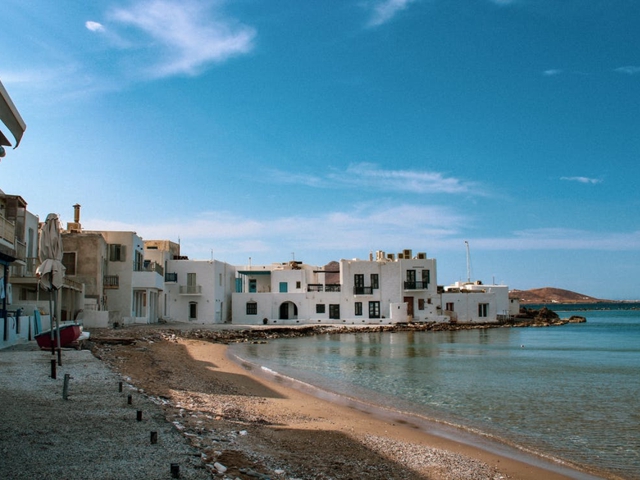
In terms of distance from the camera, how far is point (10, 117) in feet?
17.3

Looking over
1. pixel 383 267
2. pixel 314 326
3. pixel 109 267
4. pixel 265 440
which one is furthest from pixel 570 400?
pixel 383 267

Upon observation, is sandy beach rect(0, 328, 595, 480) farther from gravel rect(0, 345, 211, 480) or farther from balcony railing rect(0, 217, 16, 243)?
balcony railing rect(0, 217, 16, 243)

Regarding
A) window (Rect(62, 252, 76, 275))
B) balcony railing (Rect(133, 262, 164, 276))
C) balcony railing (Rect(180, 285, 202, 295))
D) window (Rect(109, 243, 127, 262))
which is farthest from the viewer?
balcony railing (Rect(180, 285, 202, 295))

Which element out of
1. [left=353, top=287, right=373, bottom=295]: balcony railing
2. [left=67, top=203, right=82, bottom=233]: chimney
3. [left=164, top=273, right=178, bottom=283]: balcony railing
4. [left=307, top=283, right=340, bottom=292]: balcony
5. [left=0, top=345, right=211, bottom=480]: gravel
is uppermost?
[left=67, top=203, right=82, bottom=233]: chimney

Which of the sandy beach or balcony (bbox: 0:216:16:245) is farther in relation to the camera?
balcony (bbox: 0:216:16:245)

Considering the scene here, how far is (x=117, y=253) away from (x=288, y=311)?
71.5 ft

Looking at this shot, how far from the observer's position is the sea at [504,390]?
430 inches

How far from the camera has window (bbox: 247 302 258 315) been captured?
5534cm

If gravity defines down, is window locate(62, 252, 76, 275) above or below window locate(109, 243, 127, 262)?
below

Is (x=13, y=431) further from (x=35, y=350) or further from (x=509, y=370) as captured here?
(x=509, y=370)

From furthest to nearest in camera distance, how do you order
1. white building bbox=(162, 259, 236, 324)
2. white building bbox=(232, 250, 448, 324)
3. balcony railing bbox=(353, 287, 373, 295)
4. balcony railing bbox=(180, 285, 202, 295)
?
balcony railing bbox=(353, 287, 373, 295) → white building bbox=(232, 250, 448, 324) → white building bbox=(162, 259, 236, 324) → balcony railing bbox=(180, 285, 202, 295)

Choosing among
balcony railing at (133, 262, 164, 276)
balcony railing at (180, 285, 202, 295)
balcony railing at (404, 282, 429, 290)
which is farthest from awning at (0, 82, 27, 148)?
balcony railing at (404, 282, 429, 290)

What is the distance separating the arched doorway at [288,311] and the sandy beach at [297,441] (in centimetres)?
4077

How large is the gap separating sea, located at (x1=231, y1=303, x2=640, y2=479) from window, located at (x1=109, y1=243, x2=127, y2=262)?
468 inches
